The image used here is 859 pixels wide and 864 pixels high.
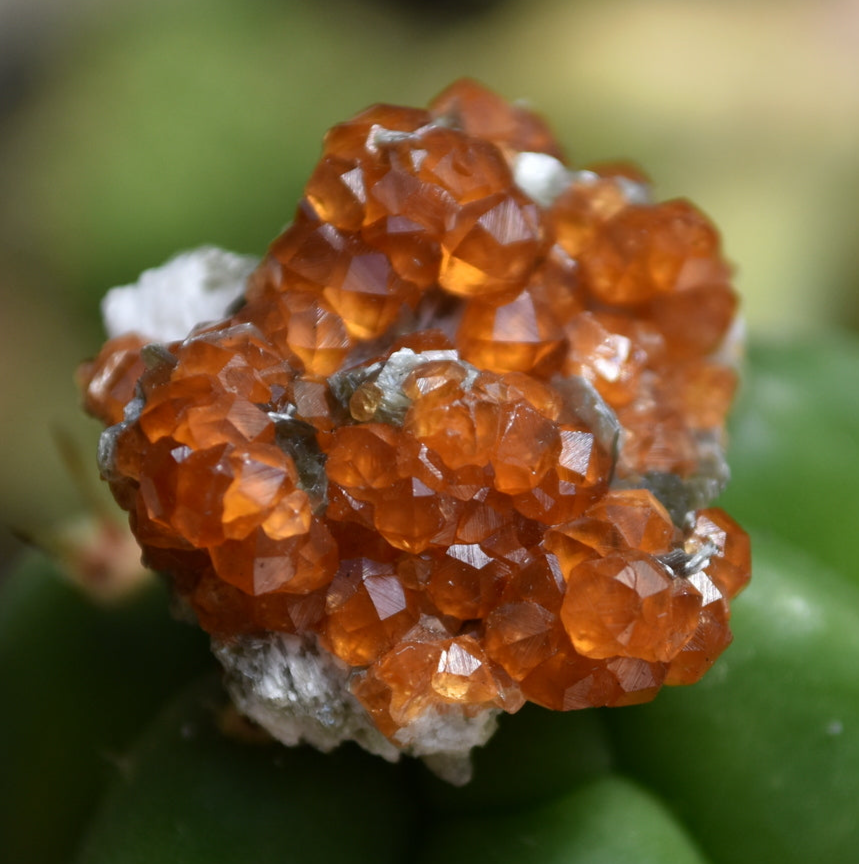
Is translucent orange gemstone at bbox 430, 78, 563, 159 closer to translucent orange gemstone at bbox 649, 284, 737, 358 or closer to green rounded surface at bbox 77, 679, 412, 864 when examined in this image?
translucent orange gemstone at bbox 649, 284, 737, 358

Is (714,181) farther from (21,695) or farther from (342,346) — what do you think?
(21,695)

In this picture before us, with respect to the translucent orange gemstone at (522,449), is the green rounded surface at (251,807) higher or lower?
lower

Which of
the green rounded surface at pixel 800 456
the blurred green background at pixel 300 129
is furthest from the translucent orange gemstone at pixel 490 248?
the blurred green background at pixel 300 129

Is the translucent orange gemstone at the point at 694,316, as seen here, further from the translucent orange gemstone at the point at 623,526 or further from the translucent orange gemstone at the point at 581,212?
the translucent orange gemstone at the point at 623,526

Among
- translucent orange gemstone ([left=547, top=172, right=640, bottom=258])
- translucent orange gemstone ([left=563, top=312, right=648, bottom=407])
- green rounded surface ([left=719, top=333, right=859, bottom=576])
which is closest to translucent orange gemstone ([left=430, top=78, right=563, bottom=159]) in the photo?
translucent orange gemstone ([left=547, top=172, right=640, bottom=258])

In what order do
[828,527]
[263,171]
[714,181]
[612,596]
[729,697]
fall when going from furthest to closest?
[714,181], [263,171], [828,527], [729,697], [612,596]

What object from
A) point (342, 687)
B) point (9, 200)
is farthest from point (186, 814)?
point (9, 200)
